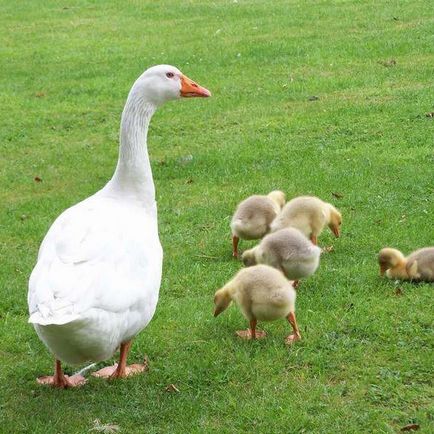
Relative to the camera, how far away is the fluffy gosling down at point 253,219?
797cm

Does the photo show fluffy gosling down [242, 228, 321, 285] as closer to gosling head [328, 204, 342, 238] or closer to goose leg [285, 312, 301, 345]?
goose leg [285, 312, 301, 345]

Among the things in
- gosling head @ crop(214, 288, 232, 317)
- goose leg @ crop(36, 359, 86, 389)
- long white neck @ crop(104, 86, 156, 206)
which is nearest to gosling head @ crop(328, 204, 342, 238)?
gosling head @ crop(214, 288, 232, 317)

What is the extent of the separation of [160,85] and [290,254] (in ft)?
5.27

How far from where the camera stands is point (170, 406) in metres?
5.58

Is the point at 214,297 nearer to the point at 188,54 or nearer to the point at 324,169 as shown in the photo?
the point at 324,169

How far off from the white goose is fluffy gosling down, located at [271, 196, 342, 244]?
1519 millimetres

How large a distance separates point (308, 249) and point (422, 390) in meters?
1.69

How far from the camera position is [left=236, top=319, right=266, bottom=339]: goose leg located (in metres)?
6.47

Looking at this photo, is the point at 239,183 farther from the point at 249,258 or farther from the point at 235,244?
the point at 249,258

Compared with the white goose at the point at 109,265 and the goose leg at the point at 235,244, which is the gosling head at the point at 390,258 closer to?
the goose leg at the point at 235,244

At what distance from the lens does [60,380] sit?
232 inches

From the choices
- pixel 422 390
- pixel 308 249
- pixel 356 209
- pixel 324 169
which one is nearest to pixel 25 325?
pixel 308 249

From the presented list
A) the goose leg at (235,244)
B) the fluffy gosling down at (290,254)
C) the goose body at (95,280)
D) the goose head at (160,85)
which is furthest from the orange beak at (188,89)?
the goose leg at (235,244)

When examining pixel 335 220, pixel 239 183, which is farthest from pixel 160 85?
pixel 239 183
